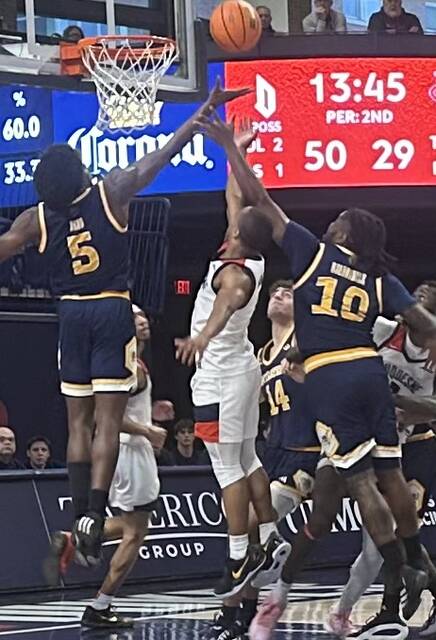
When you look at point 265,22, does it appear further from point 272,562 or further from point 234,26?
point 272,562

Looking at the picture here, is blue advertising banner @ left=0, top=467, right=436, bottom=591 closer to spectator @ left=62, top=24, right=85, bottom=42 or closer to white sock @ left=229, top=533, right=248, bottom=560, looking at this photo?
spectator @ left=62, top=24, right=85, bottom=42

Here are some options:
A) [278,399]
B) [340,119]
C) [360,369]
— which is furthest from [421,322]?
[340,119]

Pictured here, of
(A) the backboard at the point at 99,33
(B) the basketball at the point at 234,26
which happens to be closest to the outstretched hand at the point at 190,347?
(A) the backboard at the point at 99,33

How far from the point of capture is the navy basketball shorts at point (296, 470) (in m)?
11.2

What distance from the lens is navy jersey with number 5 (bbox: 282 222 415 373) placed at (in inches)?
363

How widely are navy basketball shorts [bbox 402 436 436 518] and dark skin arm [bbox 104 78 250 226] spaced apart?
2.54 m

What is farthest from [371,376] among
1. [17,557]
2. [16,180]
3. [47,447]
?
[16,180]

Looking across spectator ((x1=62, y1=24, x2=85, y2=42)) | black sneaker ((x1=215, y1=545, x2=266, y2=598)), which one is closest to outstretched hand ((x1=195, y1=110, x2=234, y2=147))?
black sneaker ((x1=215, y1=545, x2=266, y2=598))

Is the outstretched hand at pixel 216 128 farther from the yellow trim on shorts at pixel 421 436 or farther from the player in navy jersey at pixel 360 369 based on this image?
the yellow trim on shorts at pixel 421 436

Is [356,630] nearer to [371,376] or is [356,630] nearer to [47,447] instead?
[371,376]

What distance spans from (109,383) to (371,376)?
1451mm

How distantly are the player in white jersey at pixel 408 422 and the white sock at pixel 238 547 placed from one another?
723 mm

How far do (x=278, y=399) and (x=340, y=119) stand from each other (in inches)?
362

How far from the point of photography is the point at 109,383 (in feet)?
31.4
